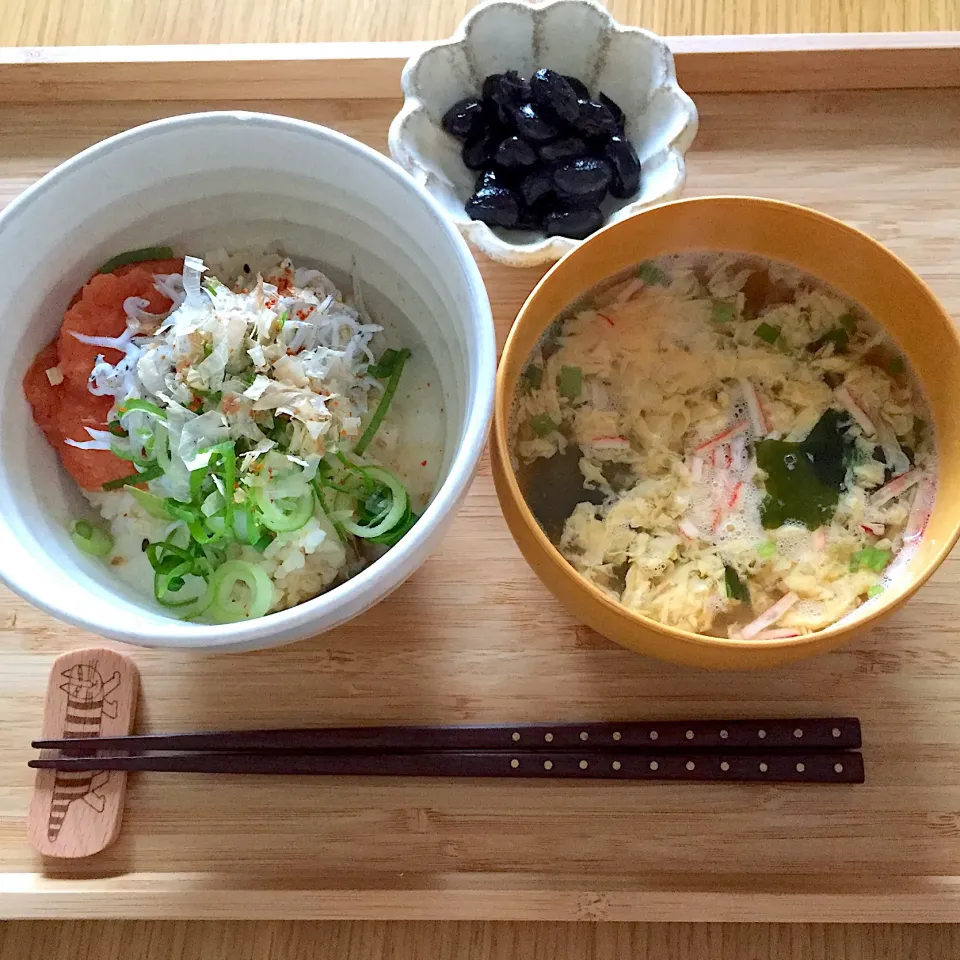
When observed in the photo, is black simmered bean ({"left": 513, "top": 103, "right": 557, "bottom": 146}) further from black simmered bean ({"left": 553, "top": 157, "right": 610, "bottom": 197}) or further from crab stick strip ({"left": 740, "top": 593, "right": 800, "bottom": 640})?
crab stick strip ({"left": 740, "top": 593, "right": 800, "bottom": 640})

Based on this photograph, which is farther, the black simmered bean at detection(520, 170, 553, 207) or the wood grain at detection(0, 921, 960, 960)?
the black simmered bean at detection(520, 170, 553, 207)

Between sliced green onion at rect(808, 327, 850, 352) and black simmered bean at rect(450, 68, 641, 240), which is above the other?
black simmered bean at rect(450, 68, 641, 240)

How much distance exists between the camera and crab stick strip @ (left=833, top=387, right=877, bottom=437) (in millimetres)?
1017

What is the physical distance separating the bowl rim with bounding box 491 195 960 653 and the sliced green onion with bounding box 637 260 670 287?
0.08 m

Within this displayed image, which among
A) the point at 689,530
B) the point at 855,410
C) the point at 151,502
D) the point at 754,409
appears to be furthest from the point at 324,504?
the point at 855,410

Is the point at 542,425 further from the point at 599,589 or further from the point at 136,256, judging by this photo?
the point at 136,256

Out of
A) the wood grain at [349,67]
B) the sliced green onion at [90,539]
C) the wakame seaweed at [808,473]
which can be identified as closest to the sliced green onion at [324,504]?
the sliced green onion at [90,539]

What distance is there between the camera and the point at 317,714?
98cm

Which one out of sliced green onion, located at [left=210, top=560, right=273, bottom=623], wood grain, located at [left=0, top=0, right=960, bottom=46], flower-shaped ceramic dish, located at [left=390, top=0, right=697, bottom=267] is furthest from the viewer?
wood grain, located at [left=0, top=0, right=960, bottom=46]

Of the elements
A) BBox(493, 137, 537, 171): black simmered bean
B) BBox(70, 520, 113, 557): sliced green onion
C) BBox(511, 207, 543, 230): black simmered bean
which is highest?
BBox(493, 137, 537, 171): black simmered bean

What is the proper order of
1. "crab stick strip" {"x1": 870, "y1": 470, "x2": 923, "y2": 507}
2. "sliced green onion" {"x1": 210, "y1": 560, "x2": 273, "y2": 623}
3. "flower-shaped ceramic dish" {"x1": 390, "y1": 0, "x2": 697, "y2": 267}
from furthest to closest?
"flower-shaped ceramic dish" {"x1": 390, "y1": 0, "x2": 697, "y2": 267} < "crab stick strip" {"x1": 870, "y1": 470, "x2": 923, "y2": 507} < "sliced green onion" {"x1": 210, "y1": 560, "x2": 273, "y2": 623}

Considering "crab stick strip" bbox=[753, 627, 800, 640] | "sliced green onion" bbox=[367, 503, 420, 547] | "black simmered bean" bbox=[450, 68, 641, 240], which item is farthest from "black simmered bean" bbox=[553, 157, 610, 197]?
"crab stick strip" bbox=[753, 627, 800, 640]

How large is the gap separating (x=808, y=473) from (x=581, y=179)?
431 millimetres

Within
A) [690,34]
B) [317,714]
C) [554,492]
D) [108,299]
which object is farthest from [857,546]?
[108,299]
